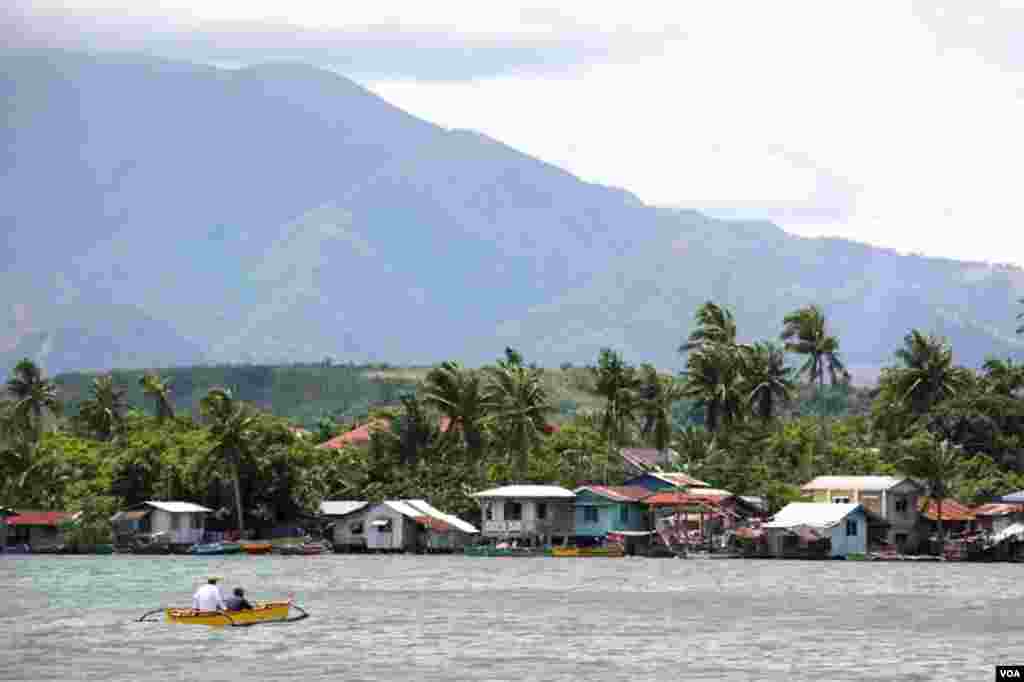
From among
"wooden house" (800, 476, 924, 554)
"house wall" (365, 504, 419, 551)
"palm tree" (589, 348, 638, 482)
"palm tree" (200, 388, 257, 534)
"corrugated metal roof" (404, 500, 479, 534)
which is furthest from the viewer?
"palm tree" (589, 348, 638, 482)

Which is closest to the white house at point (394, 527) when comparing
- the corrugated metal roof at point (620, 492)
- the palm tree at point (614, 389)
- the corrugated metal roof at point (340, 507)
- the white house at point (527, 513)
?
the corrugated metal roof at point (340, 507)

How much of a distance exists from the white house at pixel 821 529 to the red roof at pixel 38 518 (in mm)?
59388

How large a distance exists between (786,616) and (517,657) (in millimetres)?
23788

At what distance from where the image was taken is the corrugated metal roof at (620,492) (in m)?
164

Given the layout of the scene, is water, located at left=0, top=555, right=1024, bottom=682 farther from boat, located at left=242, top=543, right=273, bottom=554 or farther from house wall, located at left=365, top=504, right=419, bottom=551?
house wall, located at left=365, top=504, right=419, bottom=551

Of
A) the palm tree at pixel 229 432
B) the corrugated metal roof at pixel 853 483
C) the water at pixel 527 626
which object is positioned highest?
the palm tree at pixel 229 432

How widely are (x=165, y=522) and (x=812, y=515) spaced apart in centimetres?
5305

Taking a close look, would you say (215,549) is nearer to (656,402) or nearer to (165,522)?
(165,522)

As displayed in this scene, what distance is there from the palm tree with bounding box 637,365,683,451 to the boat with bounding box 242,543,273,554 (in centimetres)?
4316

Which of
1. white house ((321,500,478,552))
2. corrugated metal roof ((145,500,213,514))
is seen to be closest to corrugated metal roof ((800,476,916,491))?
white house ((321,500,478,552))

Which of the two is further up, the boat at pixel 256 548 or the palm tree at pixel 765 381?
the palm tree at pixel 765 381

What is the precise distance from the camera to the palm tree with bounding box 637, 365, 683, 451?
605ft

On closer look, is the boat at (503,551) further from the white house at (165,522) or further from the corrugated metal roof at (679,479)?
the white house at (165,522)

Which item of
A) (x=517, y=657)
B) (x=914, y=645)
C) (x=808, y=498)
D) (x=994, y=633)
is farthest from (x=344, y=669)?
(x=808, y=498)
